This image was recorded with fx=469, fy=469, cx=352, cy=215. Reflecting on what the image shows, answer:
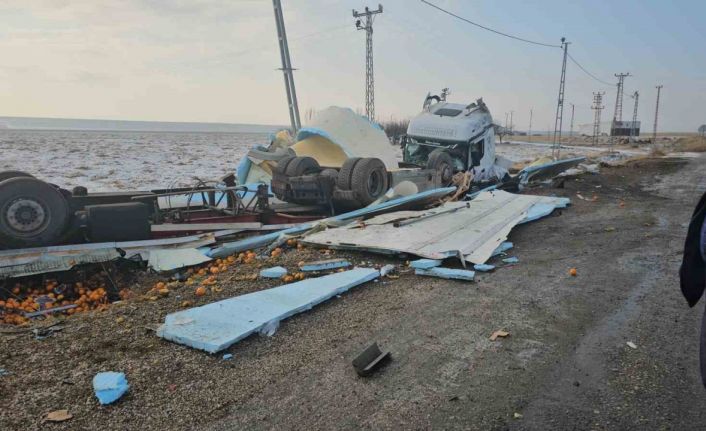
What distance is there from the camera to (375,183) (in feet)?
27.5

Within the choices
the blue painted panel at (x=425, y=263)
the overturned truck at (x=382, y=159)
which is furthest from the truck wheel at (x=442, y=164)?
the blue painted panel at (x=425, y=263)

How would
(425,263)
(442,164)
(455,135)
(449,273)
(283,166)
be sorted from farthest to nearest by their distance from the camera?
1. (455,135)
2. (442,164)
3. (283,166)
4. (425,263)
5. (449,273)

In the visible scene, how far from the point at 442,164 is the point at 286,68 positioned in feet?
15.0

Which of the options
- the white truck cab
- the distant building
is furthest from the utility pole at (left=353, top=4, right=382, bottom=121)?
the distant building

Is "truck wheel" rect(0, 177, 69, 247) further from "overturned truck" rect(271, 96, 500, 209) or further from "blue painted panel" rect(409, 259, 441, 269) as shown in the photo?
"blue painted panel" rect(409, 259, 441, 269)

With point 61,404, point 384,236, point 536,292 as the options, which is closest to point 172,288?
point 61,404

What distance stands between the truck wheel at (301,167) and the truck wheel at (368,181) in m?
0.75

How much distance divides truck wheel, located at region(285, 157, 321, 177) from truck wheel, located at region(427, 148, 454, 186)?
3622 mm

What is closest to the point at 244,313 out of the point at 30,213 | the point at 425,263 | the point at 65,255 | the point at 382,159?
the point at 425,263

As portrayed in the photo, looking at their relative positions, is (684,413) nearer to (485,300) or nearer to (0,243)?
(485,300)

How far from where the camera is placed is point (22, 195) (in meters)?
5.26

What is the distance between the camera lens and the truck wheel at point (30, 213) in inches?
205

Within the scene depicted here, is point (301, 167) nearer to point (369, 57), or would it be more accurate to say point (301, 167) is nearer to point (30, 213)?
point (30, 213)

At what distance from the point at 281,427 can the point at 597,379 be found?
6.34 ft
